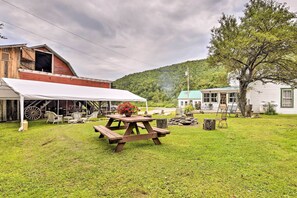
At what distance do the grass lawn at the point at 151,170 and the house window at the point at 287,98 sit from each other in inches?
485

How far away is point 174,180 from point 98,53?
21299mm

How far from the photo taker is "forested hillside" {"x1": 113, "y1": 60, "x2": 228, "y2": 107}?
40.0 meters

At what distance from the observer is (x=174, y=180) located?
2.76m

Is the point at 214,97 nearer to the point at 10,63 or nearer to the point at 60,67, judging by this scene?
the point at 60,67

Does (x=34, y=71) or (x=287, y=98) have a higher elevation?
(x=34, y=71)

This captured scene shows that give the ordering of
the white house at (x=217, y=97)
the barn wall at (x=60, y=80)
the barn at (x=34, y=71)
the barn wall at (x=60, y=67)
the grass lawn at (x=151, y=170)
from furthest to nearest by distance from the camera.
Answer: the white house at (x=217, y=97) < the barn wall at (x=60, y=67) < the barn wall at (x=60, y=80) < the barn at (x=34, y=71) < the grass lawn at (x=151, y=170)

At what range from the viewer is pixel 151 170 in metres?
3.15

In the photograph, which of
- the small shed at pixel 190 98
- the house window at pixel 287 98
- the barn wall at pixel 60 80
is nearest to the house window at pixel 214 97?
the house window at pixel 287 98

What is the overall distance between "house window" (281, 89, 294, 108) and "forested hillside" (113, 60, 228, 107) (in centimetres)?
2067

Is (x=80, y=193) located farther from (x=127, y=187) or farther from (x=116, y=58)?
(x=116, y=58)

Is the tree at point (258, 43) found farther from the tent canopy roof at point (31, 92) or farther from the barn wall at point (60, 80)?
the barn wall at point (60, 80)

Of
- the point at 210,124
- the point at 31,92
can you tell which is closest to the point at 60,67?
the point at 31,92

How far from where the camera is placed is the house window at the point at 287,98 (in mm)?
14477

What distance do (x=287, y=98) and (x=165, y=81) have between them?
3332cm
